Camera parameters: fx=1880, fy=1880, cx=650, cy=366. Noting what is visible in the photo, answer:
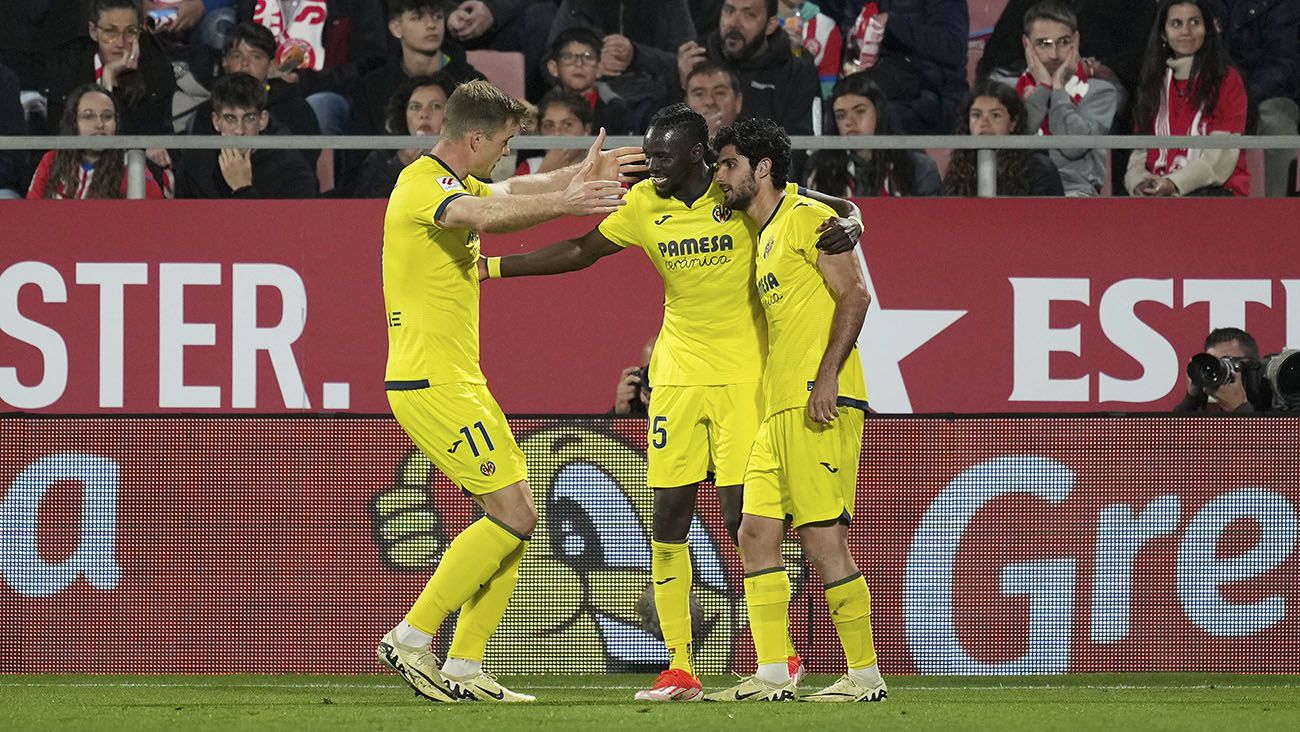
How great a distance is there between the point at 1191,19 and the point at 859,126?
1804 millimetres

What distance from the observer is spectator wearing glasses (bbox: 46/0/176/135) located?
33.3 ft

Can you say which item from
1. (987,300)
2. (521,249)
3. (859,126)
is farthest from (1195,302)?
(521,249)

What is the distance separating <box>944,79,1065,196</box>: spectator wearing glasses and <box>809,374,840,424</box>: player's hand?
3.42 m

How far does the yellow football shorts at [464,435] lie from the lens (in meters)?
6.52

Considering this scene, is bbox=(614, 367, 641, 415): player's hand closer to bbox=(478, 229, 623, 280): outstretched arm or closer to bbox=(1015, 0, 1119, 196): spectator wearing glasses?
bbox=(478, 229, 623, 280): outstretched arm

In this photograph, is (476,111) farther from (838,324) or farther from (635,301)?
(635,301)

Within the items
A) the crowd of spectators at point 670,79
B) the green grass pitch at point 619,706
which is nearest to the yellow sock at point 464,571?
the green grass pitch at point 619,706

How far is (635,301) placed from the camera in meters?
9.65

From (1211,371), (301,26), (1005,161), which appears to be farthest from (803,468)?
(301,26)

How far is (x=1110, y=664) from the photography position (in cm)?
782

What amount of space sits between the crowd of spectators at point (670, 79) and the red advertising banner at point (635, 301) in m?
0.24

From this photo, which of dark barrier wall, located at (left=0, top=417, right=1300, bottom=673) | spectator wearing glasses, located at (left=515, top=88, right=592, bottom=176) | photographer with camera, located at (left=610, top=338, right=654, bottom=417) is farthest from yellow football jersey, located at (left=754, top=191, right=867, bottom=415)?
spectator wearing glasses, located at (left=515, top=88, right=592, bottom=176)

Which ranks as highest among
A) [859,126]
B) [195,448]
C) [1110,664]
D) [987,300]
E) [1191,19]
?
[1191,19]

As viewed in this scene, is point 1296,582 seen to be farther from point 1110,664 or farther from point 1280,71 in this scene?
point 1280,71
